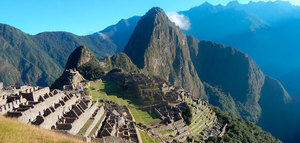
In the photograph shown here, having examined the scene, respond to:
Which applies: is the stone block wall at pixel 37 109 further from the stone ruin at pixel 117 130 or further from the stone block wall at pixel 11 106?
the stone ruin at pixel 117 130

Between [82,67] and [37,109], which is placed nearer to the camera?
[37,109]

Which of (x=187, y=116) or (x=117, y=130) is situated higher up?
(x=117, y=130)

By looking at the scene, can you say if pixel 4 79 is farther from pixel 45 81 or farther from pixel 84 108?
pixel 84 108

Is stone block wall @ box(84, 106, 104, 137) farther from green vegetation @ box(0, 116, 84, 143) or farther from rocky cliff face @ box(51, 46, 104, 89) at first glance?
rocky cliff face @ box(51, 46, 104, 89)

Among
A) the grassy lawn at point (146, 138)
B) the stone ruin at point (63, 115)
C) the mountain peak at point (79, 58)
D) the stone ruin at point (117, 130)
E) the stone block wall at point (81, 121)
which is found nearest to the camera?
the stone ruin at point (63, 115)

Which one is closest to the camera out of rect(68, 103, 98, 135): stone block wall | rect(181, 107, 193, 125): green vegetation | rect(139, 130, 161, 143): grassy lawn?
rect(68, 103, 98, 135): stone block wall

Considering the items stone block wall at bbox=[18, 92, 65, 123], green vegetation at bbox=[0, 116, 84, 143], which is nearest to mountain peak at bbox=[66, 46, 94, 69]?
stone block wall at bbox=[18, 92, 65, 123]

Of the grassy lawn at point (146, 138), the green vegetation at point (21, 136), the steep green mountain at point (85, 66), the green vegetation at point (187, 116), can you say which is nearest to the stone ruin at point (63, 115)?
the grassy lawn at point (146, 138)

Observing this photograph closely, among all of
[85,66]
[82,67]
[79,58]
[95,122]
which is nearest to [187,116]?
[95,122]

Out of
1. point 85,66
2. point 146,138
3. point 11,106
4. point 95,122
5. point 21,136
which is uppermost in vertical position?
point 85,66

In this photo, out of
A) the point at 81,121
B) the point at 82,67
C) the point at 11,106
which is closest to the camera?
the point at 11,106

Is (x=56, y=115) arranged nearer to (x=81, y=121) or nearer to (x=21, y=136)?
(x=81, y=121)
